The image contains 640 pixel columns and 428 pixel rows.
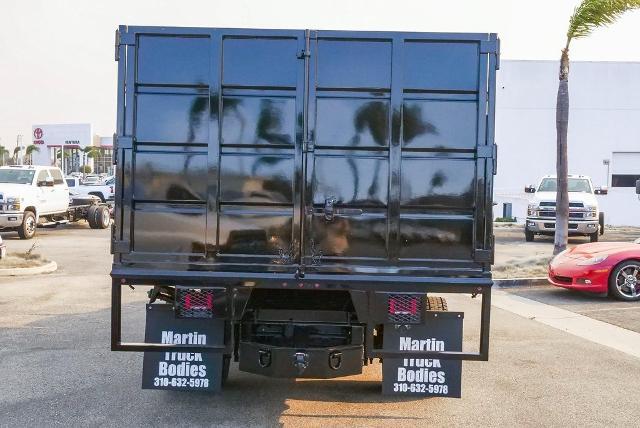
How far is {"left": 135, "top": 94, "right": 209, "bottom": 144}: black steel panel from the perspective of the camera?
200 inches

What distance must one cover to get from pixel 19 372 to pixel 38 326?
7.26ft

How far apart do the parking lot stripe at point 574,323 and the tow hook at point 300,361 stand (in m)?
4.31

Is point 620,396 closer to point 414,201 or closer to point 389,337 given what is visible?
point 389,337

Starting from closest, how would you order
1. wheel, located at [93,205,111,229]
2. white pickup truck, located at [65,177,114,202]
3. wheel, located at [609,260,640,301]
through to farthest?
wheel, located at [609,260,640,301]
wheel, located at [93,205,111,229]
white pickup truck, located at [65,177,114,202]

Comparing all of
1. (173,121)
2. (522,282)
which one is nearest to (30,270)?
(522,282)

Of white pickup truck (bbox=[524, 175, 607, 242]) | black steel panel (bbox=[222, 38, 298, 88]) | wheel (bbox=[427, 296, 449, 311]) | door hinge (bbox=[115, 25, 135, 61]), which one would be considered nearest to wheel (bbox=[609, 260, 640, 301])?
wheel (bbox=[427, 296, 449, 311])

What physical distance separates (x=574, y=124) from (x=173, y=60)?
3450cm

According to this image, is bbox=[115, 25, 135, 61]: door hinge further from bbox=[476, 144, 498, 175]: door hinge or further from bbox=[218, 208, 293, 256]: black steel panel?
bbox=[476, 144, 498, 175]: door hinge

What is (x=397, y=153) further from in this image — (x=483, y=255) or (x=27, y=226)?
(x=27, y=226)

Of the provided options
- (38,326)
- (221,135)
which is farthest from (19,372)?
(221,135)

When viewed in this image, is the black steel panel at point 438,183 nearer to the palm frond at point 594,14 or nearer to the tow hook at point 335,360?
the tow hook at point 335,360

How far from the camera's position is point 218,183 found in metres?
5.06

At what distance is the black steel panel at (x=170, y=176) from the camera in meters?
5.07

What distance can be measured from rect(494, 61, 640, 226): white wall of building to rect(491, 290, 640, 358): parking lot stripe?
25240mm
